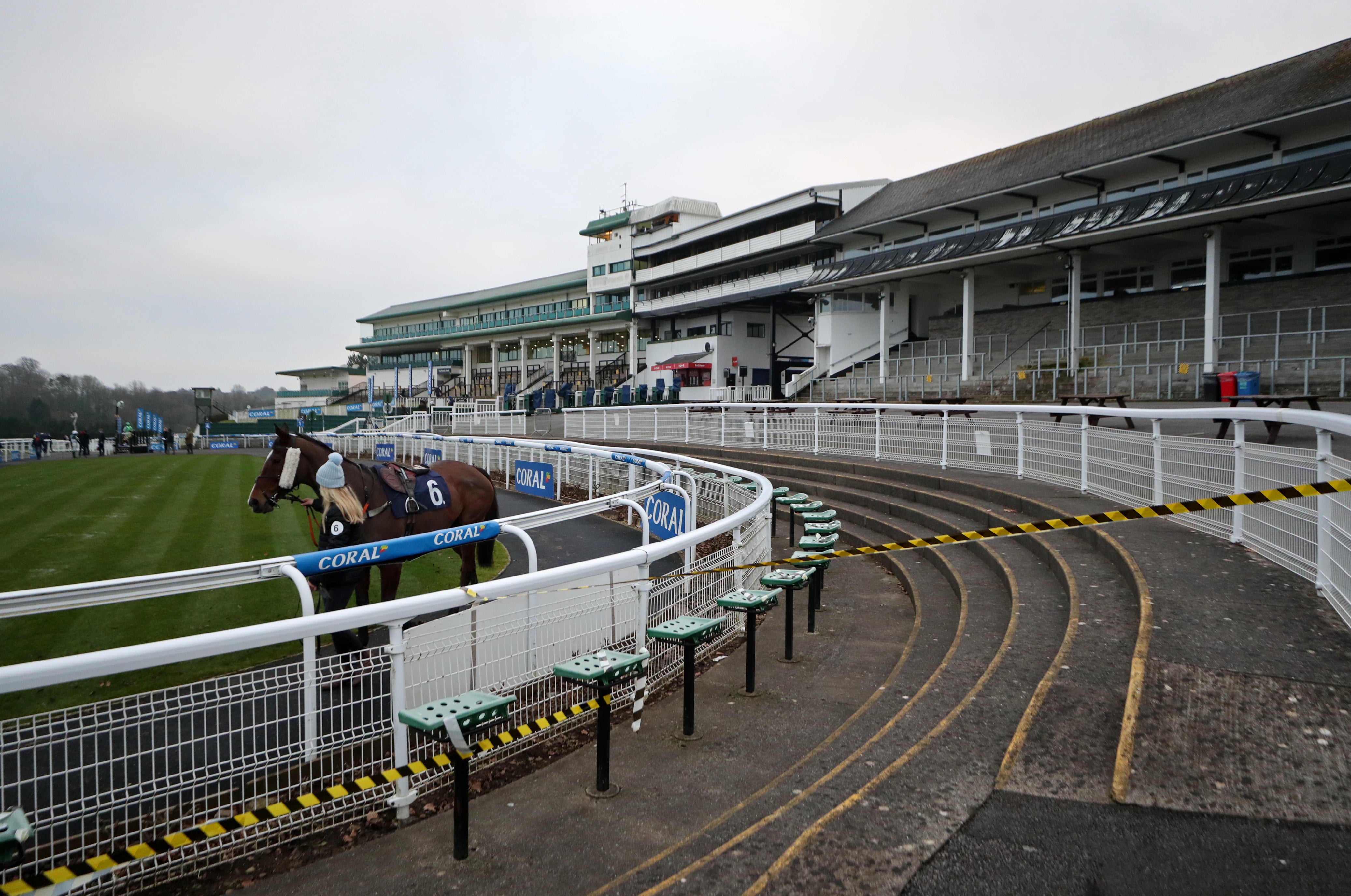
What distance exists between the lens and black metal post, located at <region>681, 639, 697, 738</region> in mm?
4289

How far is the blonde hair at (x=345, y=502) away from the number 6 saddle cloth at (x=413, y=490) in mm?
427

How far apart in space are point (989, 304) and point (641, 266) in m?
30.2

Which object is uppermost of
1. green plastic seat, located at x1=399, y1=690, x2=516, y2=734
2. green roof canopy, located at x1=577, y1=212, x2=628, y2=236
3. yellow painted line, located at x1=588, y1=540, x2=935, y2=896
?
green roof canopy, located at x1=577, y1=212, x2=628, y2=236

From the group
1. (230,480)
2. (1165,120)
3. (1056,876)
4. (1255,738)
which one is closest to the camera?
(1056,876)

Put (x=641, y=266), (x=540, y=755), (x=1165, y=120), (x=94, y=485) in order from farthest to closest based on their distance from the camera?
(x=641, y=266) → (x=1165, y=120) → (x=94, y=485) → (x=540, y=755)

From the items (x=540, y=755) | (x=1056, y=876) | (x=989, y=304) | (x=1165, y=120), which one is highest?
(x=1165, y=120)

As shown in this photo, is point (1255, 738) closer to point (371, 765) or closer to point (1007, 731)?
point (1007, 731)

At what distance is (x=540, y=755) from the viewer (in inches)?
172

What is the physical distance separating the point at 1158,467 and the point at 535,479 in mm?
12222

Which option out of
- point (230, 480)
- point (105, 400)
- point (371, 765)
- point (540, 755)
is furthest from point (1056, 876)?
point (105, 400)

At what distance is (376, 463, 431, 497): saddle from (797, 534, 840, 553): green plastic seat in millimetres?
3881

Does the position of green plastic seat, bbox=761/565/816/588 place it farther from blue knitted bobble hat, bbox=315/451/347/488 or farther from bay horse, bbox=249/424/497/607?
blue knitted bobble hat, bbox=315/451/347/488

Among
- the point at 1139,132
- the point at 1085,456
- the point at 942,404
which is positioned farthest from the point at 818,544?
the point at 1139,132

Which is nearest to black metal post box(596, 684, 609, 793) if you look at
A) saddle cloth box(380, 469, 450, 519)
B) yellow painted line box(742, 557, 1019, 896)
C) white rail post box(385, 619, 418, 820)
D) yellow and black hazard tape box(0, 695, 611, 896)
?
yellow and black hazard tape box(0, 695, 611, 896)
